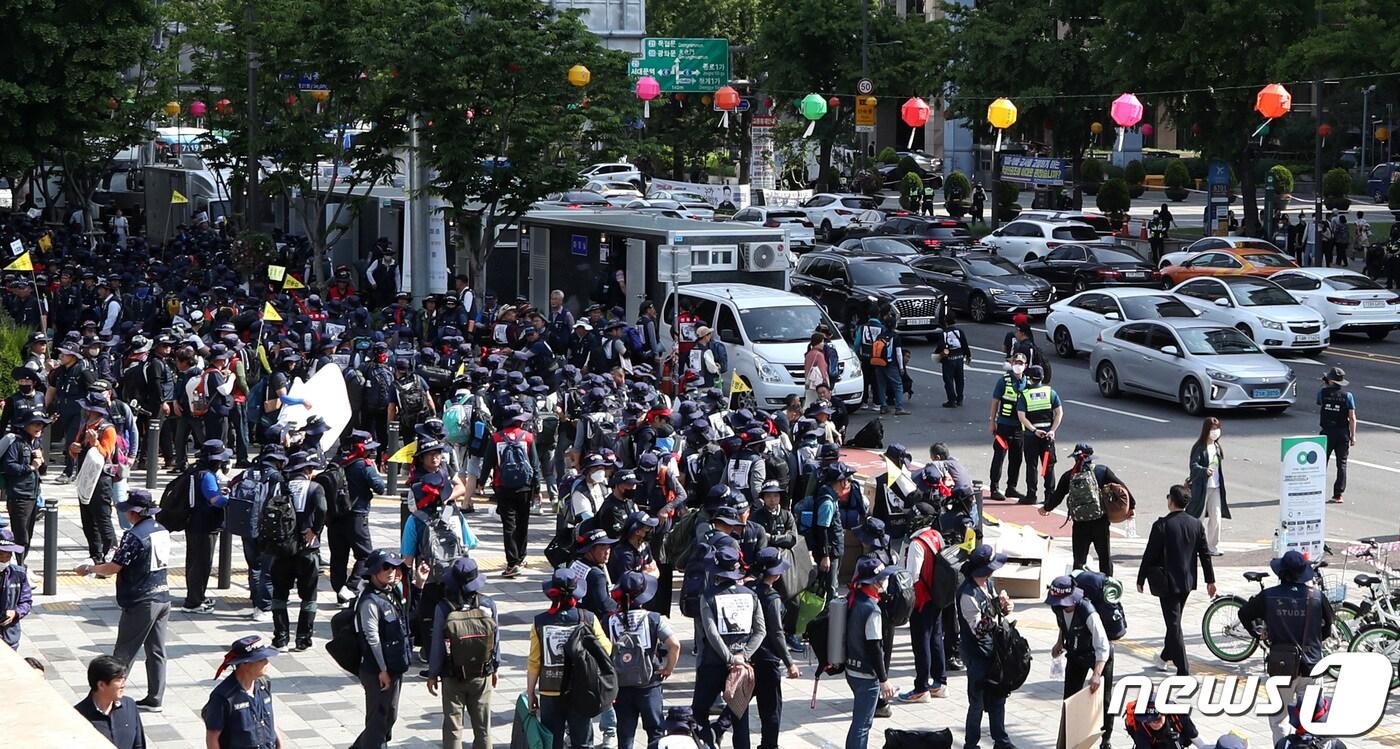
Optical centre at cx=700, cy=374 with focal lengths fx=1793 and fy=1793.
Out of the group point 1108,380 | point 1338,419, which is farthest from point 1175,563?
point 1108,380

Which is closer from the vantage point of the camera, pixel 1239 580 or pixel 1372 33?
pixel 1239 580

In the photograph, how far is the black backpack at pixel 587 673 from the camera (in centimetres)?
1017

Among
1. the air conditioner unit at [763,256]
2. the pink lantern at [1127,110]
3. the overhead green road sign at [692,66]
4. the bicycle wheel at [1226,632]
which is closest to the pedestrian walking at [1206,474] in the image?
the bicycle wheel at [1226,632]

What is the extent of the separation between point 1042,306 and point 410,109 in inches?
530

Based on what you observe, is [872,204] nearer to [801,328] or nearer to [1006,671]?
[801,328]

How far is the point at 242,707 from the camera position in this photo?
944 centimetres

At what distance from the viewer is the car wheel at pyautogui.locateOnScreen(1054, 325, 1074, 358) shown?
31281 mm

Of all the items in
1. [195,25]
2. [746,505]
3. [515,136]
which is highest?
[195,25]

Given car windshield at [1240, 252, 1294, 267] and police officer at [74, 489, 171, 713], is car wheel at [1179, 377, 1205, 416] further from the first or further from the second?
police officer at [74, 489, 171, 713]

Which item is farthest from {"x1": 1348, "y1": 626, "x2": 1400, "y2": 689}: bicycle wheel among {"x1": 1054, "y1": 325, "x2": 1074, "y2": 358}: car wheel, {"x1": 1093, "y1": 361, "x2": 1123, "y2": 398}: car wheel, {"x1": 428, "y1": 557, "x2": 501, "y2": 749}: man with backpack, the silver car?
{"x1": 1054, "y1": 325, "x2": 1074, "y2": 358}: car wheel

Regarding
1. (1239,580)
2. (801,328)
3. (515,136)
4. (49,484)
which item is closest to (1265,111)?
(801,328)

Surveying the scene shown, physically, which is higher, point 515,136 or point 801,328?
point 515,136

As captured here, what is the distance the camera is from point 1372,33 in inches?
A: 1594

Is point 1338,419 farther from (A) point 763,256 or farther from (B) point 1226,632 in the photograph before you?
(A) point 763,256
